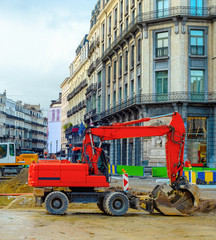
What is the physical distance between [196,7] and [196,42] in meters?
3.16

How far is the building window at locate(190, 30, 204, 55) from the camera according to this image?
40.8m

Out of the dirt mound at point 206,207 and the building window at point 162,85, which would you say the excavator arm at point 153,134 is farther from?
the building window at point 162,85

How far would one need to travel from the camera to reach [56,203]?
51.5ft

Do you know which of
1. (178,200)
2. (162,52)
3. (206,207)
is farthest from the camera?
(162,52)

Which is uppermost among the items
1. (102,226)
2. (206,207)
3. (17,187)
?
(102,226)

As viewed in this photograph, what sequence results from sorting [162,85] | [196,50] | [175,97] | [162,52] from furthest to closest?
[162,52]
[162,85]
[196,50]
[175,97]

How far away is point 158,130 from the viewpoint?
16.6 meters

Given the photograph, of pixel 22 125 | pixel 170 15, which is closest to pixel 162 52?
pixel 170 15

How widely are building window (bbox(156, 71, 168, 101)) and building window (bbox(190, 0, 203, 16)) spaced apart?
19.5 feet

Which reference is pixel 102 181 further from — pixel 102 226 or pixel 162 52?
pixel 162 52

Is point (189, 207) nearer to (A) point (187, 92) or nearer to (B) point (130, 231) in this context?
(B) point (130, 231)

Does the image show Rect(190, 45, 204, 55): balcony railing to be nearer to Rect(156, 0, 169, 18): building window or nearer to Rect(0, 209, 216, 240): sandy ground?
Rect(156, 0, 169, 18): building window

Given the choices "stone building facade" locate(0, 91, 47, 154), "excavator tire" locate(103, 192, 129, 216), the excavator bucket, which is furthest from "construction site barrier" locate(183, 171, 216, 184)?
"stone building facade" locate(0, 91, 47, 154)

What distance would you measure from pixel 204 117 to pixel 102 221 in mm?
27946
